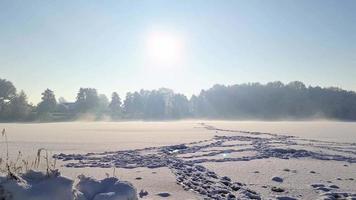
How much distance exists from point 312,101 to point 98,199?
242 ft

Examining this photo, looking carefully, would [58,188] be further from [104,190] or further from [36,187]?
[104,190]

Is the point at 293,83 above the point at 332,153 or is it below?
above

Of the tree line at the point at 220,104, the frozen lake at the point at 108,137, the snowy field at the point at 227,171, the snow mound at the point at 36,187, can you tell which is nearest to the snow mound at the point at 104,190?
the snow mound at the point at 36,187

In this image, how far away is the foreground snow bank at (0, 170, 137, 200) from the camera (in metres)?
4.58

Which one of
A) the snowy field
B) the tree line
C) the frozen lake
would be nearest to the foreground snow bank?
the snowy field

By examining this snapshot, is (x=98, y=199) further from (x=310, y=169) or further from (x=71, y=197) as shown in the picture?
(x=310, y=169)

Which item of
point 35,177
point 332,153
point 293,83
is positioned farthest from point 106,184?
point 293,83

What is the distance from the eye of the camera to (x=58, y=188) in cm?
477

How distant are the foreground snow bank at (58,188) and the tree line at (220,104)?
5977 centimetres

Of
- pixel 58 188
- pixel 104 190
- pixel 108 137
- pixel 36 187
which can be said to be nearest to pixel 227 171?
pixel 104 190

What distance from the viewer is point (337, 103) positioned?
2798 inches

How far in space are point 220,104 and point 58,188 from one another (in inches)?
3003

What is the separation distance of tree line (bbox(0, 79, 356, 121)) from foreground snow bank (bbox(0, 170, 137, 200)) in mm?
59773

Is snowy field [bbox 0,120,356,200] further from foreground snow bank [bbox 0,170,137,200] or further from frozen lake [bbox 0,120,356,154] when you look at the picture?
frozen lake [bbox 0,120,356,154]
